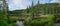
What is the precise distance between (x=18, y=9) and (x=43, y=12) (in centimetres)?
52

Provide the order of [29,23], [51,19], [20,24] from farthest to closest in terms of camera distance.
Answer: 1. [20,24]
2. [29,23]
3. [51,19]

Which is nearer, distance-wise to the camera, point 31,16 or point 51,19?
point 51,19

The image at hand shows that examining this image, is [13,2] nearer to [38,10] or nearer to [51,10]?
[38,10]

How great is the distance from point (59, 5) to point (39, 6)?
42cm

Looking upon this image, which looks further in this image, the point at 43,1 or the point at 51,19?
the point at 43,1

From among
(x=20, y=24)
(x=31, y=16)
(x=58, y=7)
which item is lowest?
(x=20, y=24)

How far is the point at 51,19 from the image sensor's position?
223 cm

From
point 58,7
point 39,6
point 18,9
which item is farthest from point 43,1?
point 18,9

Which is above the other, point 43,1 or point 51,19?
point 43,1

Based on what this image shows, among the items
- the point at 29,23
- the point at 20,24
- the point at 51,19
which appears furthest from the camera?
the point at 20,24

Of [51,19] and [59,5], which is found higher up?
[59,5]

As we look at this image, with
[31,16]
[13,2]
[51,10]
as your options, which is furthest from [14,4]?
[51,10]

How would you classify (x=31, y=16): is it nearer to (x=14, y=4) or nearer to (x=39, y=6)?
(x=39, y=6)

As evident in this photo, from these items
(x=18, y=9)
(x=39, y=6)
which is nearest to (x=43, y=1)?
(x=39, y=6)
